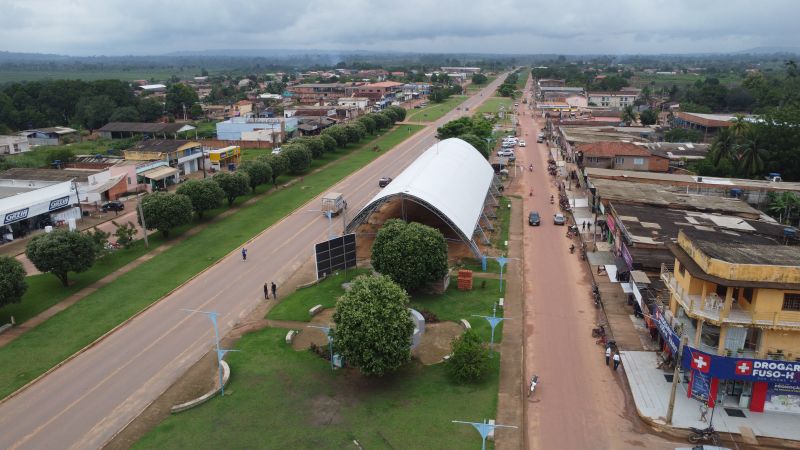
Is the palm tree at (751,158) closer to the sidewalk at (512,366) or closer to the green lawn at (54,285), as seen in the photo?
the sidewalk at (512,366)

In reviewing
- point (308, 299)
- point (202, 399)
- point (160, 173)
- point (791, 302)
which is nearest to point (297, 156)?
point (160, 173)

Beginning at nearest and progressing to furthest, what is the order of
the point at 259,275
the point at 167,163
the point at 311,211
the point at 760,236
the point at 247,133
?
the point at 760,236 → the point at 259,275 → the point at 311,211 → the point at 167,163 → the point at 247,133

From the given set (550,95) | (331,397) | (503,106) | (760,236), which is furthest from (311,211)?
(550,95)

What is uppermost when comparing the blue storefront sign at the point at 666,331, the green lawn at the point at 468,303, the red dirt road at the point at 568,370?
the blue storefront sign at the point at 666,331

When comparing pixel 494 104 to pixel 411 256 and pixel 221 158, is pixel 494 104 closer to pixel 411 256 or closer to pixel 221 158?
pixel 221 158

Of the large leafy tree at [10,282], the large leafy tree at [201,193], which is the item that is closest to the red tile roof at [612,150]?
the large leafy tree at [201,193]

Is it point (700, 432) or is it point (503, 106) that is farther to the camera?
point (503, 106)

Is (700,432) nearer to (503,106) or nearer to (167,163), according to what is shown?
(167,163)
